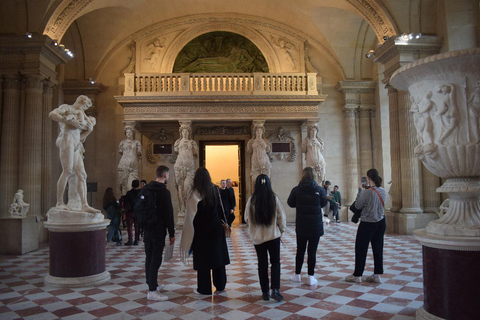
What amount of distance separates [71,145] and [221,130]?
9.12m

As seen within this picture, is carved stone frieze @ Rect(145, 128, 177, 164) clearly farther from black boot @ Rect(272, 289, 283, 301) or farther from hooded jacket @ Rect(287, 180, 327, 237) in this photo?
black boot @ Rect(272, 289, 283, 301)

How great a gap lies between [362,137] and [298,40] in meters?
4.53

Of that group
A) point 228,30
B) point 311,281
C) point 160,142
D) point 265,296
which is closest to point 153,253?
point 265,296

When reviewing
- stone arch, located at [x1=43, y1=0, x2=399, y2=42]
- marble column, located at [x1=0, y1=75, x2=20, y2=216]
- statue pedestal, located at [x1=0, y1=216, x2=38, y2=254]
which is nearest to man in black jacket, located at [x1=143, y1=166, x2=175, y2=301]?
statue pedestal, located at [x1=0, y1=216, x2=38, y2=254]

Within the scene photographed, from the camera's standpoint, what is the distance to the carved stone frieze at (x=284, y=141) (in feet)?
48.0

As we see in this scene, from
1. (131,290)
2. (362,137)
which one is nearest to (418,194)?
(362,137)

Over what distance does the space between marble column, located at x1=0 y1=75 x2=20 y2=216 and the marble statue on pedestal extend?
0.76 m

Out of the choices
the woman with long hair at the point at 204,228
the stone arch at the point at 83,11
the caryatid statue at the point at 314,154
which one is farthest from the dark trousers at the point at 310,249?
the stone arch at the point at 83,11

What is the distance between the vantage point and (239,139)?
48.5ft

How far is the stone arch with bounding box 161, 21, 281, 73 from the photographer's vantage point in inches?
583

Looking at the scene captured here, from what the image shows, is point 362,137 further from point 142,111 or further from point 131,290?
point 131,290

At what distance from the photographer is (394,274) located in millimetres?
5699

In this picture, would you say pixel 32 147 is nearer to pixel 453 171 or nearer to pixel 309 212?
pixel 309 212

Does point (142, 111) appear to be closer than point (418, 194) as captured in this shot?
No
